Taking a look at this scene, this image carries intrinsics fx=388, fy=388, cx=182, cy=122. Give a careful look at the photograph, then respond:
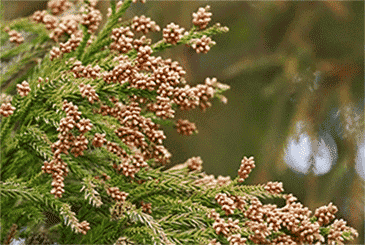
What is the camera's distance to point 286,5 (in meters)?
0.93

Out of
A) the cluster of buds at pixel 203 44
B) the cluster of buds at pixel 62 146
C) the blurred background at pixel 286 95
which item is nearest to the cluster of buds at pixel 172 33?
the cluster of buds at pixel 203 44

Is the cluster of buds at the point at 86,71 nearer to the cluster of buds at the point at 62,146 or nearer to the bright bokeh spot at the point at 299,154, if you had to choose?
the cluster of buds at the point at 62,146

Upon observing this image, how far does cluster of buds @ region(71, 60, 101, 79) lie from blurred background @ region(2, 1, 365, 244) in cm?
47

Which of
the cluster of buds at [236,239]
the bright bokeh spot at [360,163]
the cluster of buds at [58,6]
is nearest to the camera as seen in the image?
the cluster of buds at [236,239]

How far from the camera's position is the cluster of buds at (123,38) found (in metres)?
0.46

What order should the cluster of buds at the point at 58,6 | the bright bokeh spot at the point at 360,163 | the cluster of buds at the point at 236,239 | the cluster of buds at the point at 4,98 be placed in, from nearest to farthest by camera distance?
1. the cluster of buds at the point at 236,239
2. the cluster of buds at the point at 4,98
3. the cluster of buds at the point at 58,6
4. the bright bokeh spot at the point at 360,163

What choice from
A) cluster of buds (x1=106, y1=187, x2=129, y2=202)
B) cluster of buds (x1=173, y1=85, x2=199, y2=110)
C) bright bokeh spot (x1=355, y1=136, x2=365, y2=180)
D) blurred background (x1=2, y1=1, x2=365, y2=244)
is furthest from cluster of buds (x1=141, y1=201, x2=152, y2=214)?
bright bokeh spot (x1=355, y1=136, x2=365, y2=180)

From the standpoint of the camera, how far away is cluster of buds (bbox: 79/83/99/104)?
0.43 metres

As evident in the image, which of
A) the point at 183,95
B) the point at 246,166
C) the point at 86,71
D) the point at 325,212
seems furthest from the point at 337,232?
the point at 86,71

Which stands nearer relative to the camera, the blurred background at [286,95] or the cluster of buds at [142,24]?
the cluster of buds at [142,24]

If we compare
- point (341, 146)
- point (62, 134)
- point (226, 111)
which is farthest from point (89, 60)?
A: point (341, 146)

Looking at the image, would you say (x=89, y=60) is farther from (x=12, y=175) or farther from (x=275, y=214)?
(x=275, y=214)

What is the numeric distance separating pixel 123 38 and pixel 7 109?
0.54ft

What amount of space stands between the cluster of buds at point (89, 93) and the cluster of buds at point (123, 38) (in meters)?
0.06
